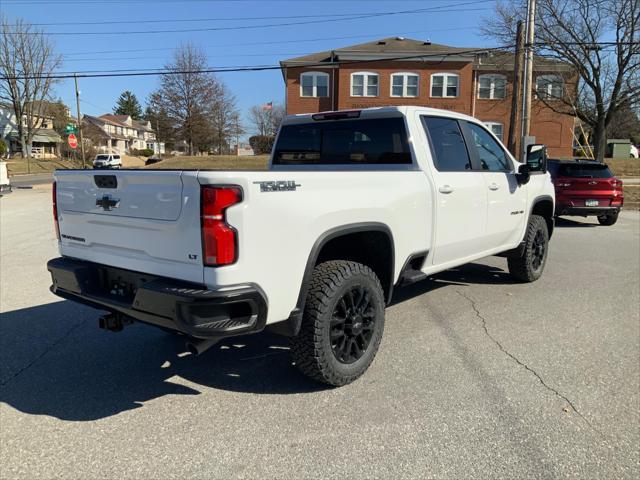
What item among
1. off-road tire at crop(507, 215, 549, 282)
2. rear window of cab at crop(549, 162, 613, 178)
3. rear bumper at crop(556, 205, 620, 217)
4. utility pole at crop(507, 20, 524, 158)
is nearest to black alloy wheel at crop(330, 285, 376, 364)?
off-road tire at crop(507, 215, 549, 282)

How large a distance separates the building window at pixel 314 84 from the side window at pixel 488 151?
119 ft

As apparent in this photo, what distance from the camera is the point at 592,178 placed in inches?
490

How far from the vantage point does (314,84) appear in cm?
3991

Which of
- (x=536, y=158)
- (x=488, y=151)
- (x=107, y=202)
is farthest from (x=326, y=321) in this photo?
(x=536, y=158)

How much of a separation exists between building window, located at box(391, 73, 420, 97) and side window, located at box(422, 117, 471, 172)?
36.9 metres

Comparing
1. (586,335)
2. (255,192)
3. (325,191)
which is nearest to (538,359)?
(586,335)

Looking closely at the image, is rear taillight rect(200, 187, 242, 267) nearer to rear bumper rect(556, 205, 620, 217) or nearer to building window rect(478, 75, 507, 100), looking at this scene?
rear bumper rect(556, 205, 620, 217)

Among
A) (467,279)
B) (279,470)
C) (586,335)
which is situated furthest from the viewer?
(467,279)

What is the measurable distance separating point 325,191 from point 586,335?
312 centimetres

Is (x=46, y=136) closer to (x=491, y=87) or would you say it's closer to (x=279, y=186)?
(x=491, y=87)

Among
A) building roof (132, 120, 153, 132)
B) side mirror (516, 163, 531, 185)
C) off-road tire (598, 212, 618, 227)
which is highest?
building roof (132, 120, 153, 132)

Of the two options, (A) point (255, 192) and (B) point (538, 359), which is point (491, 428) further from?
(A) point (255, 192)

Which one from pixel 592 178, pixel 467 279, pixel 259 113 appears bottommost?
pixel 467 279

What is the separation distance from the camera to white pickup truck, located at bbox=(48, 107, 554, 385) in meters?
2.75
